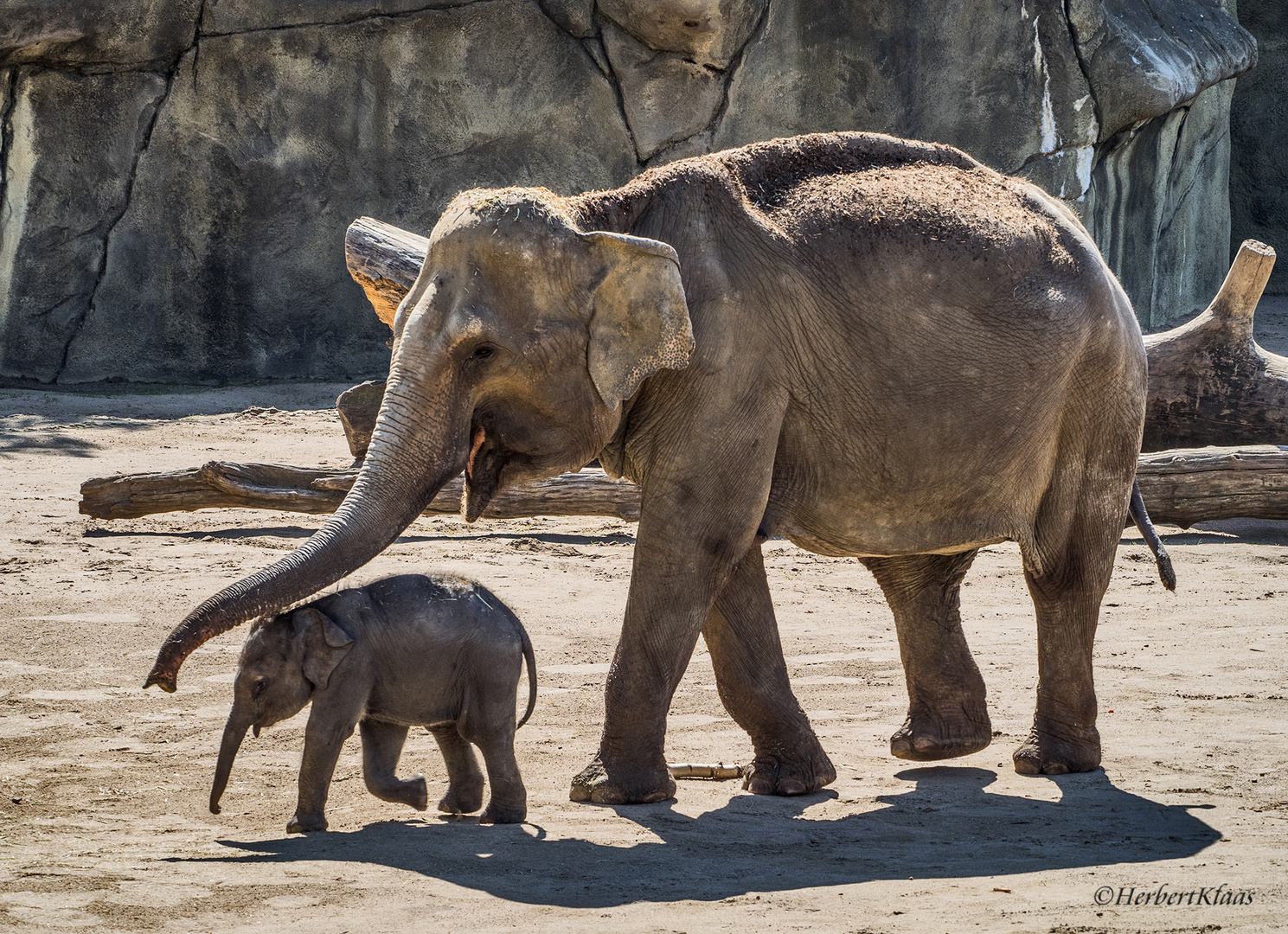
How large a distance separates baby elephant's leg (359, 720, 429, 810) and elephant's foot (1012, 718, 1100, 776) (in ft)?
6.68

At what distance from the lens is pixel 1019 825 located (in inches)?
174

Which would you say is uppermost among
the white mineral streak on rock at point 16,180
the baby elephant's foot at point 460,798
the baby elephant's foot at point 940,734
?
the white mineral streak on rock at point 16,180

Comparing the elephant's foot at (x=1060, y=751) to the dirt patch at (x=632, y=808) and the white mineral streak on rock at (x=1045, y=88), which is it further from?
the white mineral streak on rock at (x=1045, y=88)

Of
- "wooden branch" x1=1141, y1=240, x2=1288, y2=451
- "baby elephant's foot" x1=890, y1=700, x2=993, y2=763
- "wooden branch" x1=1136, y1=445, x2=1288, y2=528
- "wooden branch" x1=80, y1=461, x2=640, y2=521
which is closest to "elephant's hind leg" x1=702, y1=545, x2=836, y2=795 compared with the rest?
"baby elephant's foot" x1=890, y1=700, x2=993, y2=763

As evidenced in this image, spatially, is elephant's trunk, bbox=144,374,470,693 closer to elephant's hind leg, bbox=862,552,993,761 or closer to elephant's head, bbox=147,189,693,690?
elephant's head, bbox=147,189,693,690

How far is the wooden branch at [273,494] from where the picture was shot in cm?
903

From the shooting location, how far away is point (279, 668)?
420 centimetres

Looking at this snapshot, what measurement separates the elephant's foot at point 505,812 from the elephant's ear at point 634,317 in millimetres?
1181

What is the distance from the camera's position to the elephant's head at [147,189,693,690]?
423 cm

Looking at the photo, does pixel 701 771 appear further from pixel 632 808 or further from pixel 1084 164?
pixel 1084 164

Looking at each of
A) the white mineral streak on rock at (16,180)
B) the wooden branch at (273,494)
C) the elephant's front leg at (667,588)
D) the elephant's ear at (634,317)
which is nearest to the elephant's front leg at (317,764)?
the elephant's front leg at (667,588)

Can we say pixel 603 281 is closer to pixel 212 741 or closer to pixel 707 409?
pixel 707 409

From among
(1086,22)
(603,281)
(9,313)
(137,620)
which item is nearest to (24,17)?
(9,313)

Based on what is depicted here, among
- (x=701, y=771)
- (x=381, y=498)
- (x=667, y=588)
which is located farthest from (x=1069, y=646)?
(x=381, y=498)
